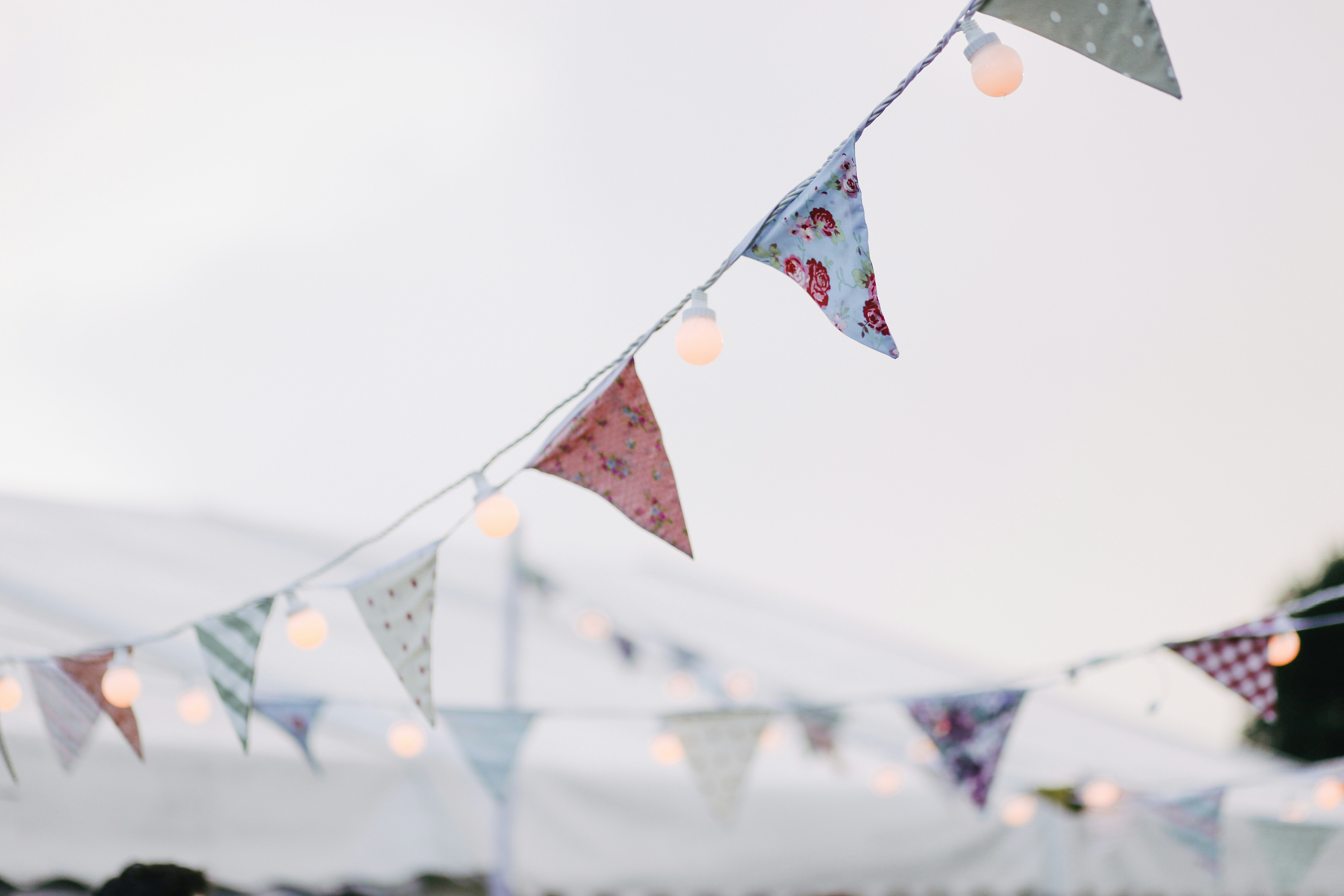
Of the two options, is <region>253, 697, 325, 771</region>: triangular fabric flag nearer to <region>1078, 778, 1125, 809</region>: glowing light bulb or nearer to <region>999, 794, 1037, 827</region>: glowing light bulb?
<region>999, 794, 1037, 827</region>: glowing light bulb

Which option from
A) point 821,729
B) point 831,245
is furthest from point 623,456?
point 821,729

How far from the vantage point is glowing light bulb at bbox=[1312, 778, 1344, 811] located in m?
3.48

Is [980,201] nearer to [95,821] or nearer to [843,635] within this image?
[843,635]

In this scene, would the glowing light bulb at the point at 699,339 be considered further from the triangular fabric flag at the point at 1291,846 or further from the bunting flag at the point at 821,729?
the triangular fabric flag at the point at 1291,846

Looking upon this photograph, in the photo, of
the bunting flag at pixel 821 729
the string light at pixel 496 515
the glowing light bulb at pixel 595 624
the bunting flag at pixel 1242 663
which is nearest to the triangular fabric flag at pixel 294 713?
the glowing light bulb at pixel 595 624

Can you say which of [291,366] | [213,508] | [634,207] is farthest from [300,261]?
[634,207]

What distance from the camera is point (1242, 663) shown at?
90.1 inches

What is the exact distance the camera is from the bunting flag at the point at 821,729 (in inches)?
130

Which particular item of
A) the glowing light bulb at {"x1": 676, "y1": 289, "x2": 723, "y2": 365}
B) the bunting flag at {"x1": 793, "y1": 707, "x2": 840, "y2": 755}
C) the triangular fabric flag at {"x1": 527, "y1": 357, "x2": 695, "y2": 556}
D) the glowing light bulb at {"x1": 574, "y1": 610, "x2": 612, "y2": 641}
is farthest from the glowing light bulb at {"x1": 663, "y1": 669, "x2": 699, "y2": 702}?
the glowing light bulb at {"x1": 676, "y1": 289, "x2": 723, "y2": 365}

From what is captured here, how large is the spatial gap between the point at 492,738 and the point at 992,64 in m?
1.91

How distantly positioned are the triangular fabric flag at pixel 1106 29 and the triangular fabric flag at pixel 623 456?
65 centimetres

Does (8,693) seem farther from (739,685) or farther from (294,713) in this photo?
(739,685)

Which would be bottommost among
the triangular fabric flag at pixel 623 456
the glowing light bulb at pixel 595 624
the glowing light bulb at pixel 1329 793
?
the glowing light bulb at pixel 1329 793

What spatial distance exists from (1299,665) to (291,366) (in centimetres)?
716
